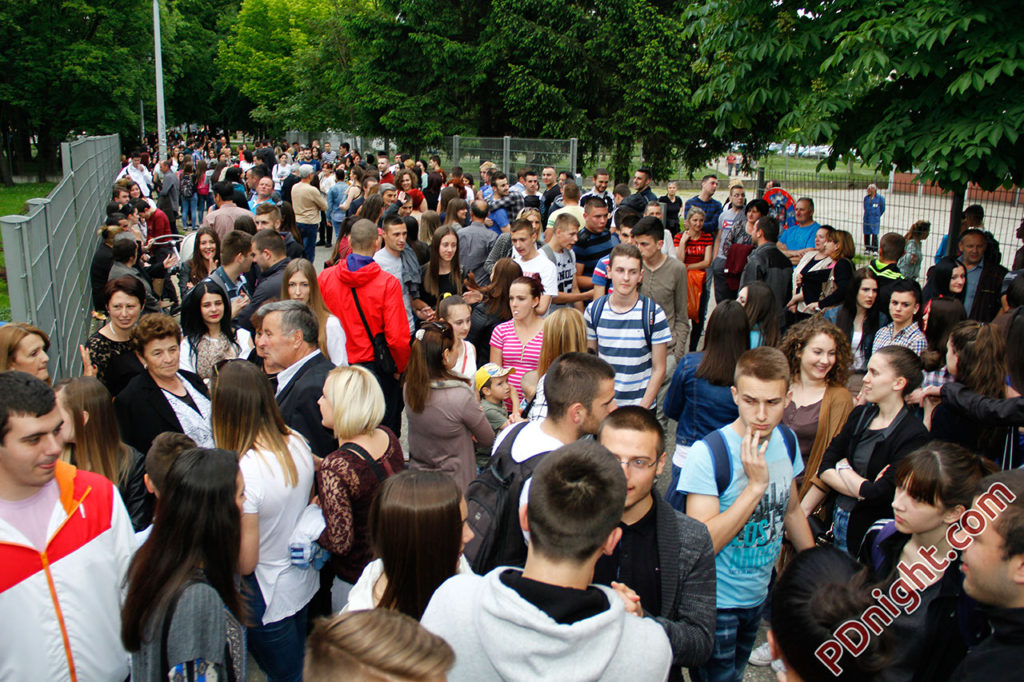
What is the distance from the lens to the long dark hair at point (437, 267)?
7668mm

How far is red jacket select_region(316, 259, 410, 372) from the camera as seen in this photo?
6.20 meters

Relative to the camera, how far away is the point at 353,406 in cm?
366

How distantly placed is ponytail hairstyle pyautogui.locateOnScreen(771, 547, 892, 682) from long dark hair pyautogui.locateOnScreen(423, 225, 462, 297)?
19.5 ft

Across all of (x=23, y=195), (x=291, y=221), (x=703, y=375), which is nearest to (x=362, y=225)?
(x=703, y=375)

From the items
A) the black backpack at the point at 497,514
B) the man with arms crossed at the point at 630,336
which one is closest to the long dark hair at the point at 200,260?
the man with arms crossed at the point at 630,336

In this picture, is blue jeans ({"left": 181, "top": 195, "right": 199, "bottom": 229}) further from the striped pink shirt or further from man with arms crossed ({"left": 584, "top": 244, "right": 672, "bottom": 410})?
man with arms crossed ({"left": 584, "top": 244, "right": 672, "bottom": 410})

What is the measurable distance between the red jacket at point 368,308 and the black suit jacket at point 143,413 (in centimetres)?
199

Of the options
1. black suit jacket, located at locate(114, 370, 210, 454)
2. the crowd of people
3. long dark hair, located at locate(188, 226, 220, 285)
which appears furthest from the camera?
long dark hair, located at locate(188, 226, 220, 285)

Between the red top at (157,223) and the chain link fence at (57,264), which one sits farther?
the red top at (157,223)

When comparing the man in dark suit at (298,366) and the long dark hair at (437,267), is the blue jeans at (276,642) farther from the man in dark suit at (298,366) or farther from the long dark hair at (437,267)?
the long dark hair at (437,267)

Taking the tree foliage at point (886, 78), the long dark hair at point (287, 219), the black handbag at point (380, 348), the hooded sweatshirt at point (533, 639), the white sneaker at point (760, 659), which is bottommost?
the white sneaker at point (760, 659)

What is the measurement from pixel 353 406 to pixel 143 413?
1416 millimetres

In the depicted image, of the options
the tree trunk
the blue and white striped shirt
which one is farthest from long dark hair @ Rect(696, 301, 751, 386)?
the tree trunk

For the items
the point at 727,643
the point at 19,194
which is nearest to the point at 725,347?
the point at 727,643
